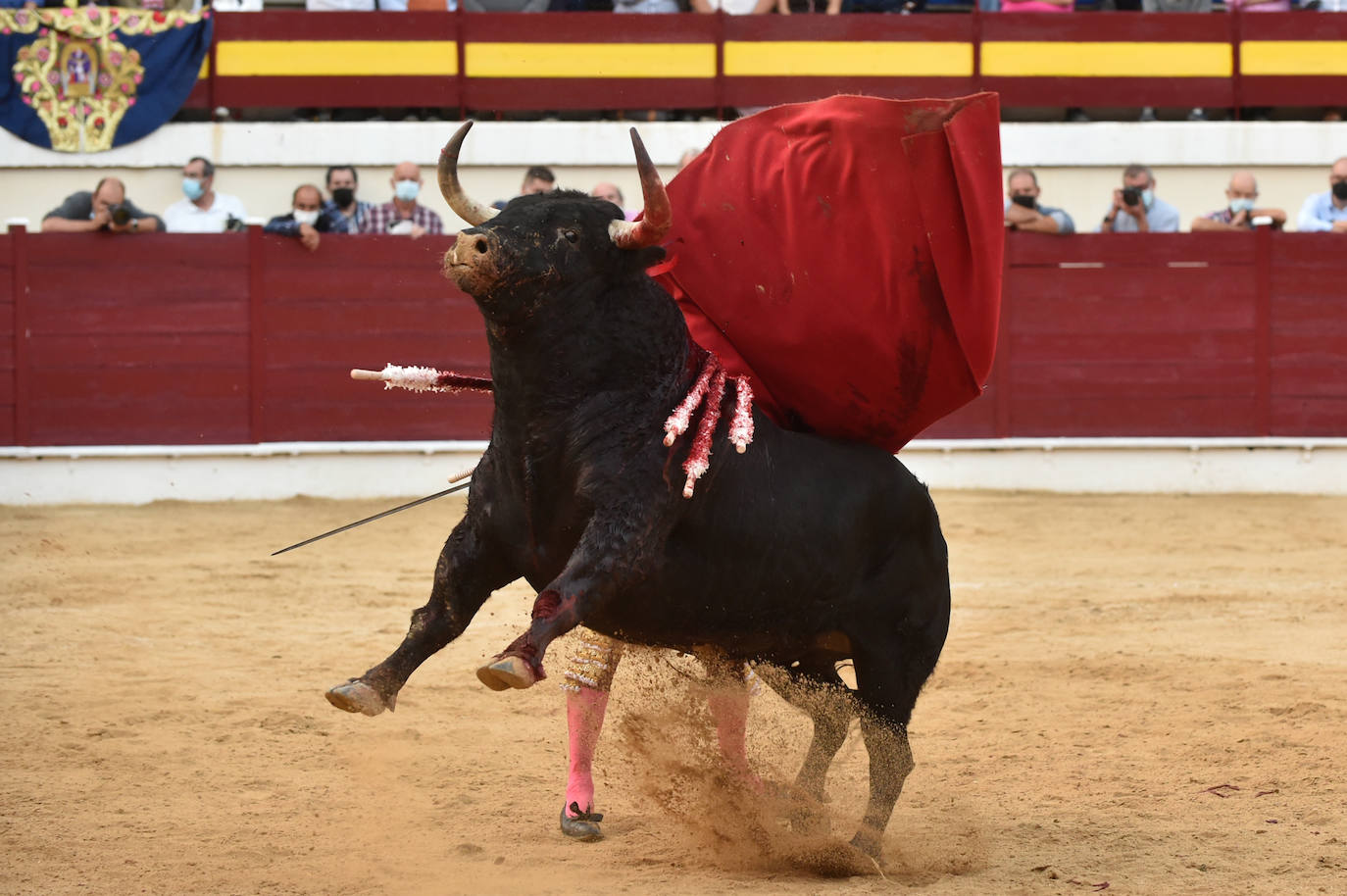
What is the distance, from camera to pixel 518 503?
9.29 ft

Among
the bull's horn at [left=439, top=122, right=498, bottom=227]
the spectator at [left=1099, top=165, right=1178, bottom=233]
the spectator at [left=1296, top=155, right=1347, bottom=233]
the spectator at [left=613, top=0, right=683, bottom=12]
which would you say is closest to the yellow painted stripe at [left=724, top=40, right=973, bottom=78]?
the spectator at [left=613, top=0, right=683, bottom=12]

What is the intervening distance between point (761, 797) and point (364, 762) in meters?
1.07

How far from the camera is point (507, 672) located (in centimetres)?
244

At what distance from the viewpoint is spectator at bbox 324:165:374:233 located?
8711 millimetres

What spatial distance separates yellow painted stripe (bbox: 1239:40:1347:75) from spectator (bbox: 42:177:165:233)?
6.73m

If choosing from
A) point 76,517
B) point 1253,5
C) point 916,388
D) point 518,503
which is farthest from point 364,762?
point 1253,5

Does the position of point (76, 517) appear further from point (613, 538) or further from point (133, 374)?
→ point (613, 538)

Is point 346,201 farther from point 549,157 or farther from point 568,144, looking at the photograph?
point 568,144

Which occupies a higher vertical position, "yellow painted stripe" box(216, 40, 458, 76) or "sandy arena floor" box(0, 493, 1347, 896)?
"yellow painted stripe" box(216, 40, 458, 76)

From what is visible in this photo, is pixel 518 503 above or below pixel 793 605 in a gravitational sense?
above

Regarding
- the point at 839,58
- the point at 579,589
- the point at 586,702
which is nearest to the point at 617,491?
the point at 579,589

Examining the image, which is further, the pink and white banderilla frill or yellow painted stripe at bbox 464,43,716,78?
yellow painted stripe at bbox 464,43,716,78

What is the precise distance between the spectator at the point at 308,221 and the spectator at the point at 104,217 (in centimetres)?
61

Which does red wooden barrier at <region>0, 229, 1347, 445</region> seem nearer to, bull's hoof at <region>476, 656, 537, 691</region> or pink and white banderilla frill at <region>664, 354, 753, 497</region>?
pink and white banderilla frill at <region>664, 354, 753, 497</region>
